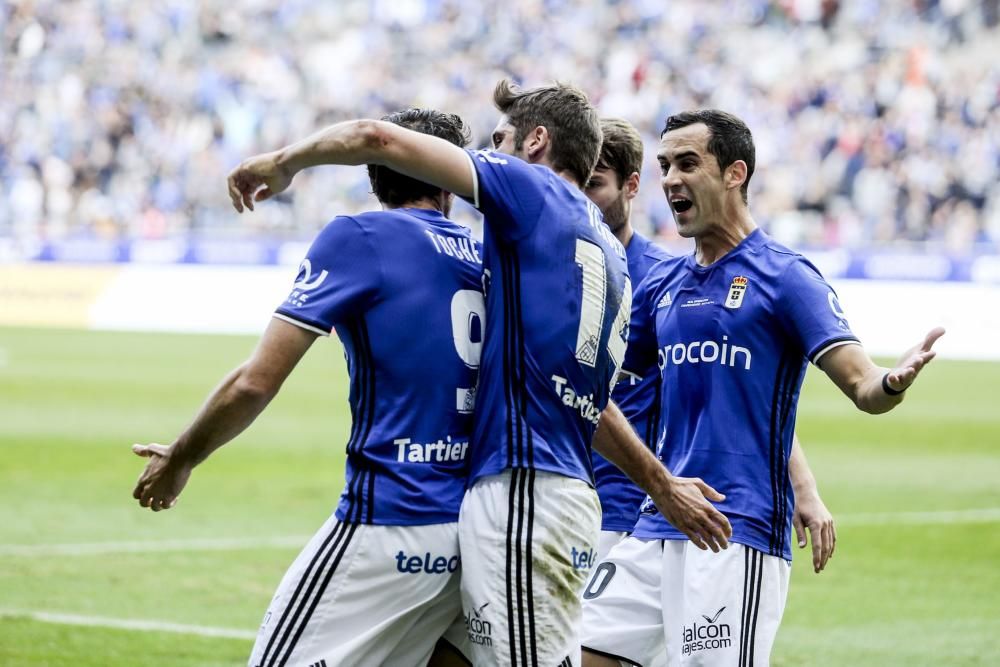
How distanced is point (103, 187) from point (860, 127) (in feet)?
53.8

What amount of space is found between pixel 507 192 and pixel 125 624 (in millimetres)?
4872

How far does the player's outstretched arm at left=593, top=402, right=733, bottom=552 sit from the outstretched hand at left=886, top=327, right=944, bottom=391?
639 millimetres

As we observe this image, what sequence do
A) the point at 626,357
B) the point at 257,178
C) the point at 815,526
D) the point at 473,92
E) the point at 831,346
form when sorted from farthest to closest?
the point at 473,92, the point at 626,357, the point at 815,526, the point at 831,346, the point at 257,178

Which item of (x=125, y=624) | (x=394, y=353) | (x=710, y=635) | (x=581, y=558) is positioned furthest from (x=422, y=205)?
(x=125, y=624)

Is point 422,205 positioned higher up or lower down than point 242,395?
higher up

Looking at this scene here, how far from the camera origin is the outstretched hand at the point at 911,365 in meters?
4.38

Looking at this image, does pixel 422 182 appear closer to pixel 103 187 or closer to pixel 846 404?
pixel 846 404

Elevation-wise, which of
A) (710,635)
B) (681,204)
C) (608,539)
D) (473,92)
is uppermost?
(473,92)

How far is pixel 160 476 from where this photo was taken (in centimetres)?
416

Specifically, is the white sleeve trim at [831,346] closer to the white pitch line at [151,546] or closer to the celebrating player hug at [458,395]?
the celebrating player hug at [458,395]

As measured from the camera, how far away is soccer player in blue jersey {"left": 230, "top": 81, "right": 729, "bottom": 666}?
4059 millimetres

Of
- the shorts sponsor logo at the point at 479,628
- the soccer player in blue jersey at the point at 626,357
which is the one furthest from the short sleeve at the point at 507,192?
the soccer player in blue jersey at the point at 626,357

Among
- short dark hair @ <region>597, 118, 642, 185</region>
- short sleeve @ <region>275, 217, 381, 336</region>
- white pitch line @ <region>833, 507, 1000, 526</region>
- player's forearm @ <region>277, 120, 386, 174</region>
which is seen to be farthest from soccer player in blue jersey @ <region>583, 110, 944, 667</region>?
white pitch line @ <region>833, 507, 1000, 526</region>

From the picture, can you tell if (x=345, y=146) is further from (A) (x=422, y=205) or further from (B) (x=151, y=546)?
(B) (x=151, y=546)
